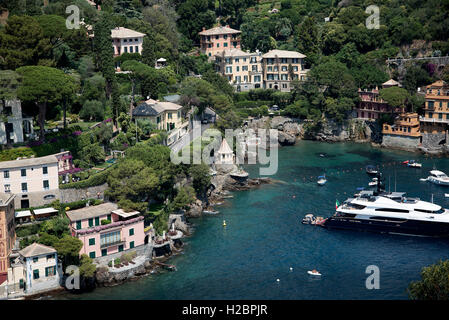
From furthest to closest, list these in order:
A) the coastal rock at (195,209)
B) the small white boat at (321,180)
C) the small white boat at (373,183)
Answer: the small white boat at (321,180)
the small white boat at (373,183)
the coastal rock at (195,209)

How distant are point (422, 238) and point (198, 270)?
26.6 metres

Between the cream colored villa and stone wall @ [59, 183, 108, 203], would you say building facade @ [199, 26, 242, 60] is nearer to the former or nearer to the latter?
the cream colored villa

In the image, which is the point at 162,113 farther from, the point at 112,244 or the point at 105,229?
the point at 112,244

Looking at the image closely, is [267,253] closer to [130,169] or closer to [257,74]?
[130,169]

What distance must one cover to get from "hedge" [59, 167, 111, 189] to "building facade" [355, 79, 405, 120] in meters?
60.3

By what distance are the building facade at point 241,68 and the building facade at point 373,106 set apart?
76.5 ft

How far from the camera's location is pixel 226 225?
255 feet

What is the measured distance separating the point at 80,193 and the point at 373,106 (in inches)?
2565

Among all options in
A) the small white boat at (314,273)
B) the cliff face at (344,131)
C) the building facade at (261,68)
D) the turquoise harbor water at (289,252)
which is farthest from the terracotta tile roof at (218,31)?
the small white boat at (314,273)

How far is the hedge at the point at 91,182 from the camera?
7225 centimetres

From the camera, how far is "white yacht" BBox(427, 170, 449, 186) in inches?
3578

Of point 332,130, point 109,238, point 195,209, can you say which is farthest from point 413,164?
point 109,238

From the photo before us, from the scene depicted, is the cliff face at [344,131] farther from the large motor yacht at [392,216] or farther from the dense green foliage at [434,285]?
the dense green foliage at [434,285]

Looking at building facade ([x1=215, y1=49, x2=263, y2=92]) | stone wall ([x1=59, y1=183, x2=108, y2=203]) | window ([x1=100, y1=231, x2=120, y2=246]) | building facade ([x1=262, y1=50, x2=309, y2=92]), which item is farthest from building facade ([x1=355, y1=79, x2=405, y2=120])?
window ([x1=100, y1=231, x2=120, y2=246])
